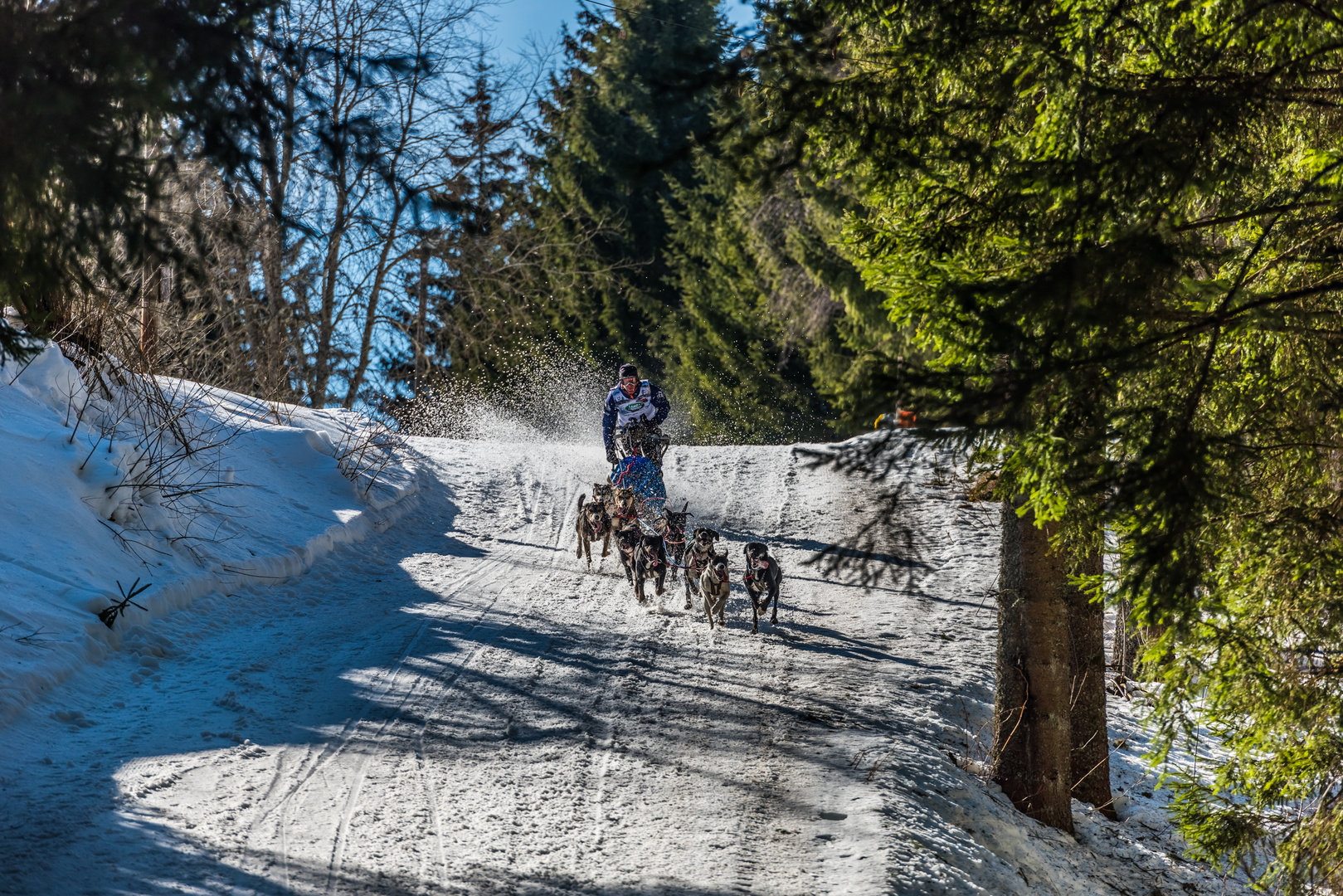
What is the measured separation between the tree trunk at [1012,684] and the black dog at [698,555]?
3042mm

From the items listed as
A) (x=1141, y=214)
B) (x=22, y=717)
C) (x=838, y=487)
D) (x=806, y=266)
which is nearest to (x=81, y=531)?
(x=22, y=717)

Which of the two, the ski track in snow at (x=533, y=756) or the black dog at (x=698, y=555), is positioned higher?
the black dog at (x=698, y=555)

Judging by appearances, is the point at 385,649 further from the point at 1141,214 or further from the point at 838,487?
the point at 838,487

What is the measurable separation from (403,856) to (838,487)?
12475 mm

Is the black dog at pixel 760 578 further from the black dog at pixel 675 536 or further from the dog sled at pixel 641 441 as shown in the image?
the dog sled at pixel 641 441

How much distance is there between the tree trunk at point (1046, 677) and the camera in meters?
6.98

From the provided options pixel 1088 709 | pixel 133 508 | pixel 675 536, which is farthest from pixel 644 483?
pixel 1088 709

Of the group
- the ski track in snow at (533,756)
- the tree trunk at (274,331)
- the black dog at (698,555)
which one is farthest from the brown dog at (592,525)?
the tree trunk at (274,331)

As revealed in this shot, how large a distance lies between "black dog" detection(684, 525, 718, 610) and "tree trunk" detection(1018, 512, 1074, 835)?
10.6 feet

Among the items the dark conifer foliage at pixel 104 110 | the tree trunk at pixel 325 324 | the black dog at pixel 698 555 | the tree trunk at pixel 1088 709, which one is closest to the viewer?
the dark conifer foliage at pixel 104 110

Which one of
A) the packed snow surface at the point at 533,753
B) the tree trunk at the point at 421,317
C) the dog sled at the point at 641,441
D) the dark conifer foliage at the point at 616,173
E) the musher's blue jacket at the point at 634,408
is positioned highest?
the dark conifer foliage at the point at 616,173

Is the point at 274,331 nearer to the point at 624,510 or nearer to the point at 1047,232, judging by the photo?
the point at 624,510

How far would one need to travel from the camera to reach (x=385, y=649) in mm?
7879

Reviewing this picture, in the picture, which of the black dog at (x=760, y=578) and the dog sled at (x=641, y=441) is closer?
the black dog at (x=760, y=578)
